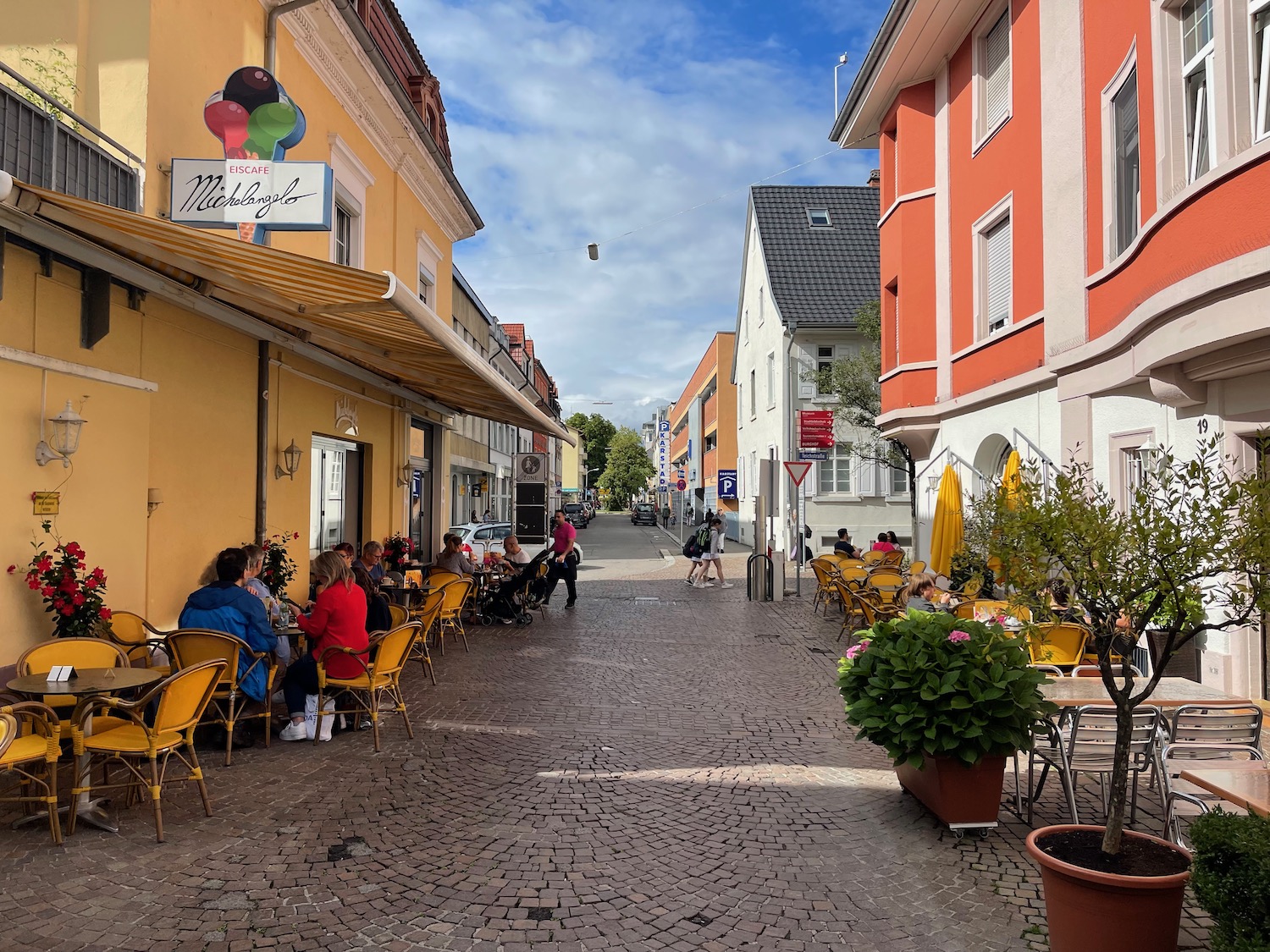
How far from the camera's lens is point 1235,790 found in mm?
3443

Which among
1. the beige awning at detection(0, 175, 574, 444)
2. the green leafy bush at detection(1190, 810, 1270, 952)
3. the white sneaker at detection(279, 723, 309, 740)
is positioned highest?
the beige awning at detection(0, 175, 574, 444)

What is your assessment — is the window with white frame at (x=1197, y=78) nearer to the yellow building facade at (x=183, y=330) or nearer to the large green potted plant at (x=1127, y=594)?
the large green potted plant at (x=1127, y=594)

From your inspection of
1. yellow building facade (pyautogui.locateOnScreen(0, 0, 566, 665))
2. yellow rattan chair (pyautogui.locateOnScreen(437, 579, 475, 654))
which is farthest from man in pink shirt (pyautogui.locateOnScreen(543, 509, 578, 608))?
yellow rattan chair (pyautogui.locateOnScreen(437, 579, 475, 654))

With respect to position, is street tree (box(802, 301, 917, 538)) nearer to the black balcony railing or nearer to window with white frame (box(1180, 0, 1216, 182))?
window with white frame (box(1180, 0, 1216, 182))

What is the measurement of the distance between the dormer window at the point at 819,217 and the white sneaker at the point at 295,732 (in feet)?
85.2

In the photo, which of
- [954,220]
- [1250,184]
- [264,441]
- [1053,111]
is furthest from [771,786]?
[954,220]

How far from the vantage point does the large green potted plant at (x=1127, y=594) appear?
10.1 feet

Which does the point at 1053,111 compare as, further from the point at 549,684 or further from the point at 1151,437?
the point at 549,684

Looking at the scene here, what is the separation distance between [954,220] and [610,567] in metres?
13.9

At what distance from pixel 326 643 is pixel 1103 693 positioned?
5.42 metres

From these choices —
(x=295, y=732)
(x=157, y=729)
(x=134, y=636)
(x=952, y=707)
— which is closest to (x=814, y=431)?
(x=295, y=732)

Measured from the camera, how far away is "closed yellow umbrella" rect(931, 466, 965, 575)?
11703mm

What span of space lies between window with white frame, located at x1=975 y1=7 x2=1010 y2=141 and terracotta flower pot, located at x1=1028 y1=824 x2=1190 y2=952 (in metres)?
11.4

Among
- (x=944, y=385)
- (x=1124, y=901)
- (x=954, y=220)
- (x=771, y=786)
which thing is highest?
(x=954, y=220)
